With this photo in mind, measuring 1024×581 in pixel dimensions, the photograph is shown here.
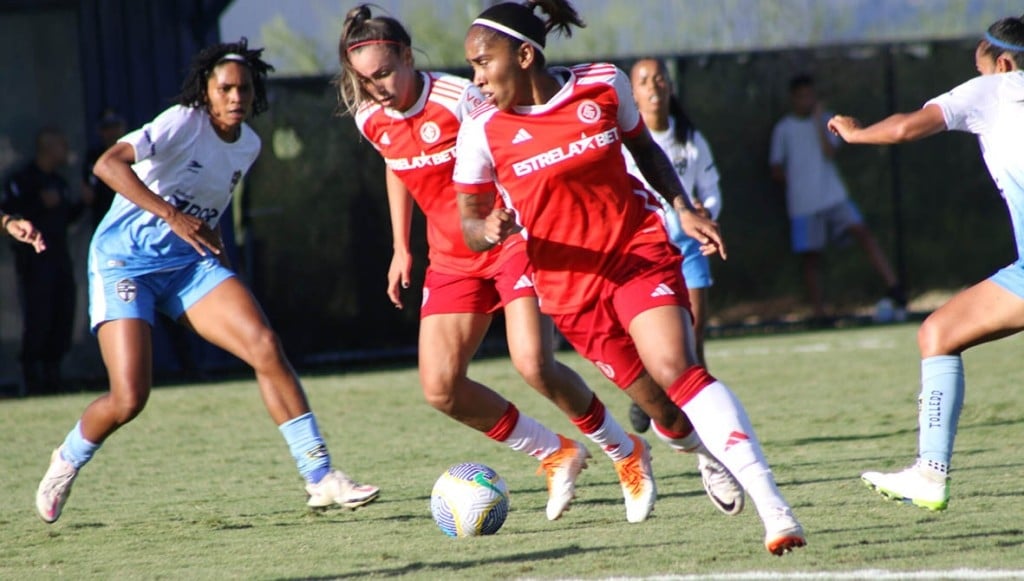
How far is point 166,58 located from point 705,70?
18.3ft

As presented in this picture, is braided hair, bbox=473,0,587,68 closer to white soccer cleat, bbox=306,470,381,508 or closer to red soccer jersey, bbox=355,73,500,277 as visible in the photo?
red soccer jersey, bbox=355,73,500,277

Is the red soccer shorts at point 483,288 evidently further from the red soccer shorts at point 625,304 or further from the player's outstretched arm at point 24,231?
the player's outstretched arm at point 24,231

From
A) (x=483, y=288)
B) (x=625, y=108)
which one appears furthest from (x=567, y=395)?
(x=625, y=108)

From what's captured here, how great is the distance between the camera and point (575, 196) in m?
5.51

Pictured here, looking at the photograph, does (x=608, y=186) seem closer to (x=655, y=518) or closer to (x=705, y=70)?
(x=655, y=518)

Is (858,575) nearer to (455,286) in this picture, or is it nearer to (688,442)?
Result: (688,442)

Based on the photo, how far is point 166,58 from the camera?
1422 cm

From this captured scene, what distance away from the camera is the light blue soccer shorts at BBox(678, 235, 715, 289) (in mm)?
8523

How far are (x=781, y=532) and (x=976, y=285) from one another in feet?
4.91

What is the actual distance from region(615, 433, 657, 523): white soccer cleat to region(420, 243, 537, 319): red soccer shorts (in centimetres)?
81

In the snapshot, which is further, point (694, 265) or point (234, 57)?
point (694, 265)

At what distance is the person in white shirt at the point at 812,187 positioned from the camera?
1583cm

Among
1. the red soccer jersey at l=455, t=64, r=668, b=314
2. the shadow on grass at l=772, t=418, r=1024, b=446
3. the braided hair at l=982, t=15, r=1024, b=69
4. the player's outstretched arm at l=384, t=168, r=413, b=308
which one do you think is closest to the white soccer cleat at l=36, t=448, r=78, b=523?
→ the player's outstretched arm at l=384, t=168, r=413, b=308

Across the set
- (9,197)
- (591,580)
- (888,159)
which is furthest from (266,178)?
(591,580)
